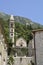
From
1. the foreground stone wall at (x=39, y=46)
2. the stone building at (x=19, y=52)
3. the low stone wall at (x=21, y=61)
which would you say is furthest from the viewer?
the low stone wall at (x=21, y=61)

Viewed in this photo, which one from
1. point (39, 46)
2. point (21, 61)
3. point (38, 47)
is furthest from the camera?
point (21, 61)

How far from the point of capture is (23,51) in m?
51.0

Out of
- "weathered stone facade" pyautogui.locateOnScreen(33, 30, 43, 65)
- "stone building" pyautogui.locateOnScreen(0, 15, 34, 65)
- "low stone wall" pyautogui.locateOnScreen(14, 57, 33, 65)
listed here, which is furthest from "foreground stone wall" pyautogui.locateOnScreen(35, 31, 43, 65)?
"low stone wall" pyautogui.locateOnScreen(14, 57, 33, 65)

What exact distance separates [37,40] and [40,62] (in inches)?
105

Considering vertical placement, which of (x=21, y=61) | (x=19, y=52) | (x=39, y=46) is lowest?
(x=21, y=61)

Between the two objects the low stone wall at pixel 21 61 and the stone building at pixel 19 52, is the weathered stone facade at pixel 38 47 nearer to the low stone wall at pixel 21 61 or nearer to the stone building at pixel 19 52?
the stone building at pixel 19 52

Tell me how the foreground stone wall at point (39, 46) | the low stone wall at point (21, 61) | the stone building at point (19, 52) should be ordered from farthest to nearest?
the low stone wall at point (21, 61) → the foreground stone wall at point (39, 46) → the stone building at point (19, 52)

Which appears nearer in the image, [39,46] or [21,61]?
[39,46]

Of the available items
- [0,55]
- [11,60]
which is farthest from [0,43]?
[11,60]

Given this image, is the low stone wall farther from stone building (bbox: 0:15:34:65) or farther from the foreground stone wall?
the foreground stone wall

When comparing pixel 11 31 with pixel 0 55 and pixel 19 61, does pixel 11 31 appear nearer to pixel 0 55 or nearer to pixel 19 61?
pixel 19 61

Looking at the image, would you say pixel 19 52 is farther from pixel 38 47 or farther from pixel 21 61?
pixel 38 47

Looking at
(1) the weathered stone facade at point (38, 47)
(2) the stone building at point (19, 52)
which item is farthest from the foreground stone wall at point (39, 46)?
(2) the stone building at point (19, 52)

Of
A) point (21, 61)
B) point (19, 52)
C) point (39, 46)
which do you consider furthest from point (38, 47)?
point (19, 52)
